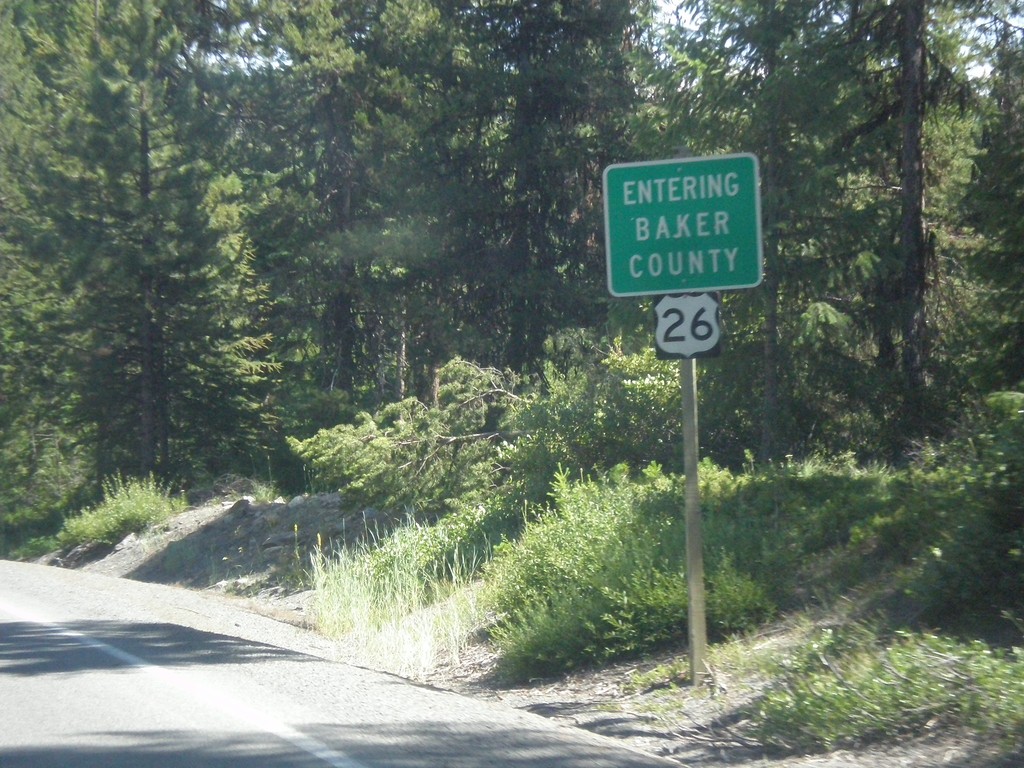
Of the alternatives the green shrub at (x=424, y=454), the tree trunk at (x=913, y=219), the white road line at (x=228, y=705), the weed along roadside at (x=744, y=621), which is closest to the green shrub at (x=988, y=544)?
the weed along roadside at (x=744, y=621)

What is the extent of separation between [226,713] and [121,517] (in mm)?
17788

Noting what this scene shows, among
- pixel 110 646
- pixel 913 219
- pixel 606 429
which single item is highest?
pixel 913 219

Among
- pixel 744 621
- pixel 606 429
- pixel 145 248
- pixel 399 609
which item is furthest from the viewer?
pixel 145 248

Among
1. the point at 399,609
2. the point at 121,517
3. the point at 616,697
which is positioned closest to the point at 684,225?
the point at 616,697

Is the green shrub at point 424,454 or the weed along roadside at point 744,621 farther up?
the green shrub at point 424,454

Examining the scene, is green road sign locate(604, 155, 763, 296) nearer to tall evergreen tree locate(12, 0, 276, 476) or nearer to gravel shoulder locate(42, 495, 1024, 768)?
gravel shoulder locate(42, 495, 1024, 768)

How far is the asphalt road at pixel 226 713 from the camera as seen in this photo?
20.1ft

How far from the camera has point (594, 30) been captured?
23.4 m

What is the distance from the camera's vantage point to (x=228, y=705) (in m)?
7.23

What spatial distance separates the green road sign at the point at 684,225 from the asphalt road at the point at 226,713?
3299 millimetres

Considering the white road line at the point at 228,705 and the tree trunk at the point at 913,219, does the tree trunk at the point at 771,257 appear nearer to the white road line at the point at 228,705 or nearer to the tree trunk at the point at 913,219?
the tree trunk at the point at 913,219

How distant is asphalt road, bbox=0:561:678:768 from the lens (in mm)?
6141

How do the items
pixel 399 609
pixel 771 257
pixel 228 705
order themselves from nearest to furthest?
pixel 228 705, pixel 399 609, pixel 771 257

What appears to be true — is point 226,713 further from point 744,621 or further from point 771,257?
point 771,257
